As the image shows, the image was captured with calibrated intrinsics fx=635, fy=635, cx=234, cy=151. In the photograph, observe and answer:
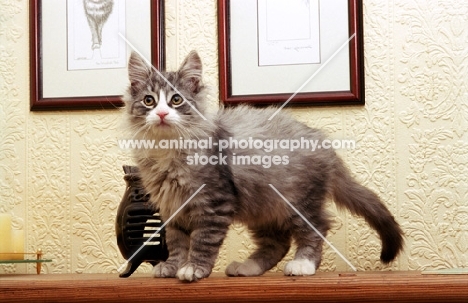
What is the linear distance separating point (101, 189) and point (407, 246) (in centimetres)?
76

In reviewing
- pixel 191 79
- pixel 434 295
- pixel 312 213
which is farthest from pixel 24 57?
pixel 434 295

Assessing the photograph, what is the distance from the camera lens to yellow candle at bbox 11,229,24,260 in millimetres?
1460

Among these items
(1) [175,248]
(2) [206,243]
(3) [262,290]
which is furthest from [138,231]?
(3) [262,290]

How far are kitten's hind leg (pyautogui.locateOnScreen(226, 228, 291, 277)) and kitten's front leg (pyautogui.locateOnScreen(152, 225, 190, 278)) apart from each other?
4.0 inches

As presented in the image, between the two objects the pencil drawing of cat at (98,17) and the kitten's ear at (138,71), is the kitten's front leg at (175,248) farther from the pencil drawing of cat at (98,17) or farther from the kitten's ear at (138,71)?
the pencil drawing of cat at (98,17)

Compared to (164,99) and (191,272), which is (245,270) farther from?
(164,99)

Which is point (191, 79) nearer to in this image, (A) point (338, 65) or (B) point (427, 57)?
(A) point (338, 65)

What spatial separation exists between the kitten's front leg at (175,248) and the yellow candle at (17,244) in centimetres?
37

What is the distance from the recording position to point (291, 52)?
1.54 metres

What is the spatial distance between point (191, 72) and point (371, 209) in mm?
494

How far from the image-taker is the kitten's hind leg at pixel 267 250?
133 cm

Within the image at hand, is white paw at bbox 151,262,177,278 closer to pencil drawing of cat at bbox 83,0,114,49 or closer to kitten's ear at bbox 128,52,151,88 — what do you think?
kitten's ear at bbox 128,52,151,88

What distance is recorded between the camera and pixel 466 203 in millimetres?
1490

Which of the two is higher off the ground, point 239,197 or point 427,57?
point 427,57
